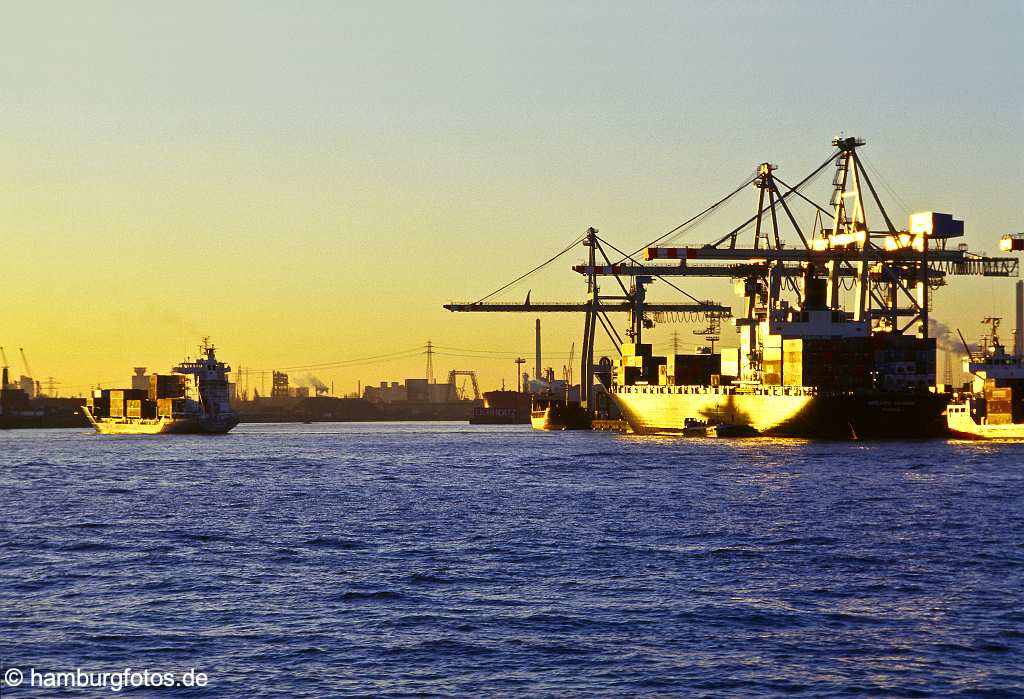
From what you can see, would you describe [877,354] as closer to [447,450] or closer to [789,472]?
[447,450]

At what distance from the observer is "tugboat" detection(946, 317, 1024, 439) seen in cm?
10544

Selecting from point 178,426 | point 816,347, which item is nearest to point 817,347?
point 816,347

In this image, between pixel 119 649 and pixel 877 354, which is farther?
pixel 877 354

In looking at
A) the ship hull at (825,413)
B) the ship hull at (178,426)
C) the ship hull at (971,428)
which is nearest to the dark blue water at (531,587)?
the ship hull at (971,428)

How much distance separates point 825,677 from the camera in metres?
24.0

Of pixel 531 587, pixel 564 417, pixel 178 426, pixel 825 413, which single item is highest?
pixel 825 413

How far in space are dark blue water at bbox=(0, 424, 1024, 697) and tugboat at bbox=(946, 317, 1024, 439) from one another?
4118 centimetres

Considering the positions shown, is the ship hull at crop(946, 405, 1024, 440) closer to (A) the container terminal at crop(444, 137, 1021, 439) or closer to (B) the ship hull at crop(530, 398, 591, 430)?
(A) the container terminal at crop(444, 137, 1021, 439)

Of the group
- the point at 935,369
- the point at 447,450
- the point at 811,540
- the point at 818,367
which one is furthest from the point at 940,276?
the point at 811,540

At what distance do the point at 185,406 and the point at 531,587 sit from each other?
14537cm

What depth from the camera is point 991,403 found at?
10669 cm

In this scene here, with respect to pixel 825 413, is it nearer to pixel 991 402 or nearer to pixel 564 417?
pixel 991 402

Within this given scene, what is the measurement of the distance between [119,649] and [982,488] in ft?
140

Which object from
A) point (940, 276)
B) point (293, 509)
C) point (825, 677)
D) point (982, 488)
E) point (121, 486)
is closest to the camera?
point (825, 677)
